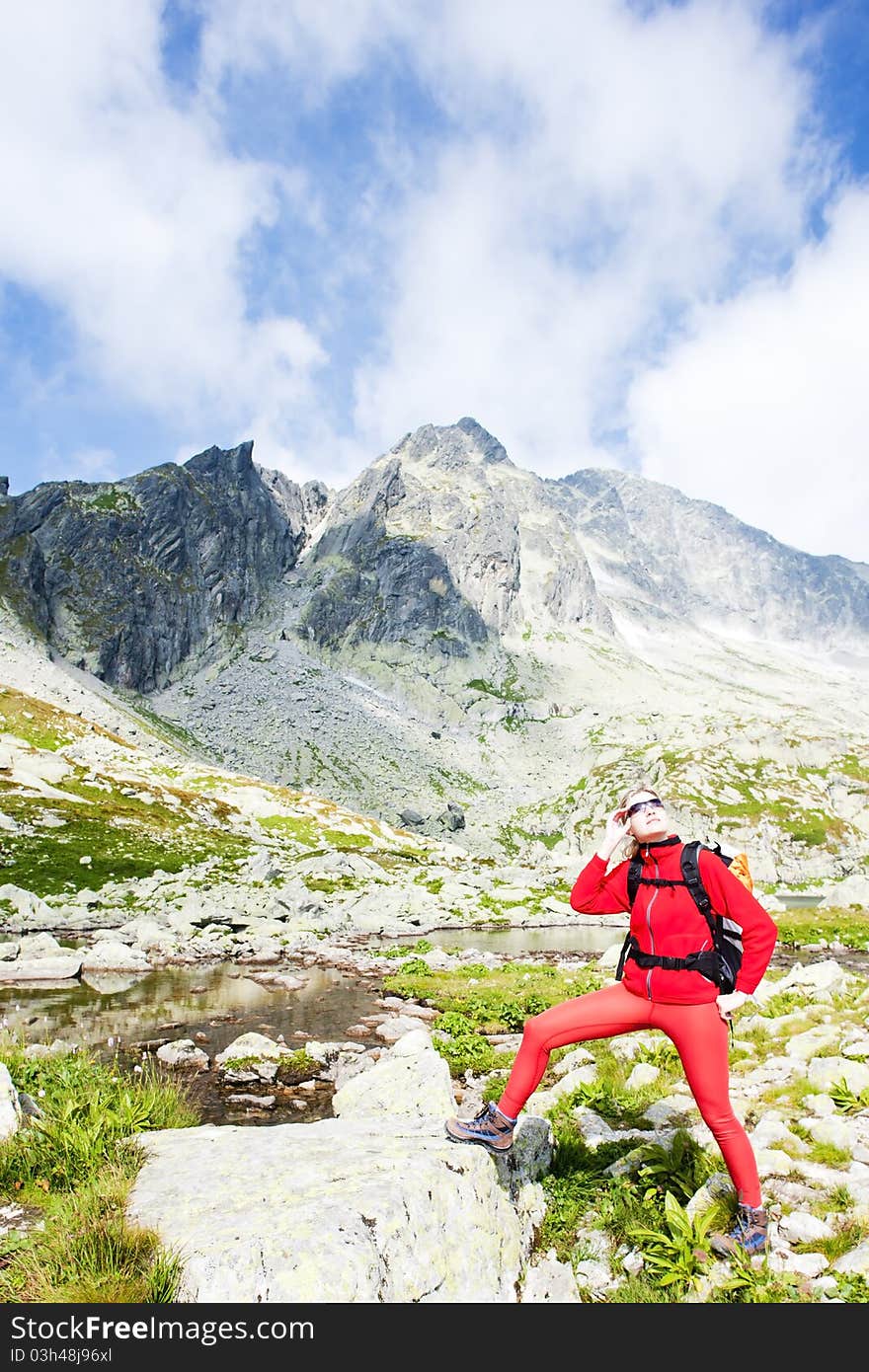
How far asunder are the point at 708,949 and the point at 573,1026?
68.0 inches

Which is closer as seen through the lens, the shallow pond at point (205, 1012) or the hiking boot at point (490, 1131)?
the hiking boot at point (490, 1131)

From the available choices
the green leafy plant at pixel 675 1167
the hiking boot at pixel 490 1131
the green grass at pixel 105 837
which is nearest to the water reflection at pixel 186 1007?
the green leafy plant at pixel 675 1167

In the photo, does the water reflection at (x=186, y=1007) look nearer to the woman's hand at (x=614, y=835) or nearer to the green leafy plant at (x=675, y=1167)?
the green leafy plant at (x=675, y=1167)

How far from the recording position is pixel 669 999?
283 inches

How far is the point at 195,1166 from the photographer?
6652mm

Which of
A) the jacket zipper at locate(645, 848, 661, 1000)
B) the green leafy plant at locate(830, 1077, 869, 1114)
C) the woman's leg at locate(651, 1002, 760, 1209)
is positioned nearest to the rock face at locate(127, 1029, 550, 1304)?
the woman's leg at locate(651, 1002, 760, 1209)

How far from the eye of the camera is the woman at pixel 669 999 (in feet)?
22.3

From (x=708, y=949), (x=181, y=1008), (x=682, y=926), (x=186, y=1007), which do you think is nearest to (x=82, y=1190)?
(x=682, y=926)

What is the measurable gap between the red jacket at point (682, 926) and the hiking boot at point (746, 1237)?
72.6 inches

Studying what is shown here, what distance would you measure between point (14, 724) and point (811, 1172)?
91.9m

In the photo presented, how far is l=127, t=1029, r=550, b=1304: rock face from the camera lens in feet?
16.4
